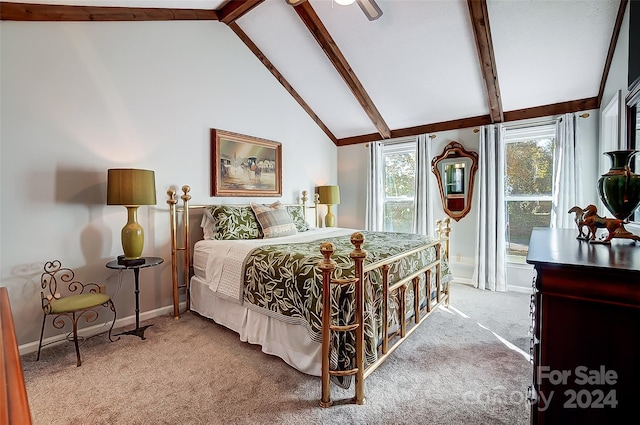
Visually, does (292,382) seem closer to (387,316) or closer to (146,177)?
(387,316)

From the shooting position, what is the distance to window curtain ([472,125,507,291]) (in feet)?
13.2

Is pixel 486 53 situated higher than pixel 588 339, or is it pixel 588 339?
pixel 486 53

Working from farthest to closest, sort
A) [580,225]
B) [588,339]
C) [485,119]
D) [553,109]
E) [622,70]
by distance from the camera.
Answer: [485,119]
[553,109]
[622,70]
[580,225]
[588,339]

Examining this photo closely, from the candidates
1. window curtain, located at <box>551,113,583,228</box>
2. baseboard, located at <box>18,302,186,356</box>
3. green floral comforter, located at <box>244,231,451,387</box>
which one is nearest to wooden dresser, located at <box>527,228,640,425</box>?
green floral comforter, located at <box>244,231,451,387</box>

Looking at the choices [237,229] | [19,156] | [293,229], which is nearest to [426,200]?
[293,229]

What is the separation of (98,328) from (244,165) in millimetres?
2322

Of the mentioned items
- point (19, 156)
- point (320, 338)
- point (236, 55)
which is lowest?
point (320, 338)

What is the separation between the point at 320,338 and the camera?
1.87m

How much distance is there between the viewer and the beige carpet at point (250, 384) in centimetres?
168

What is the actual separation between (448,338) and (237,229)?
234 cm

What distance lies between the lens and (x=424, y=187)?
462 centimetres

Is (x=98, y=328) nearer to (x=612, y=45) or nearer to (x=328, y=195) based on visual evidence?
(x=328, y=195)

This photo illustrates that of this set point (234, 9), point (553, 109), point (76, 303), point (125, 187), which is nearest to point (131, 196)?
point (125, 187)

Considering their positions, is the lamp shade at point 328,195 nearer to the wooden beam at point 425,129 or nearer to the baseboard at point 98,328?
the wooden beam at point 425,129
